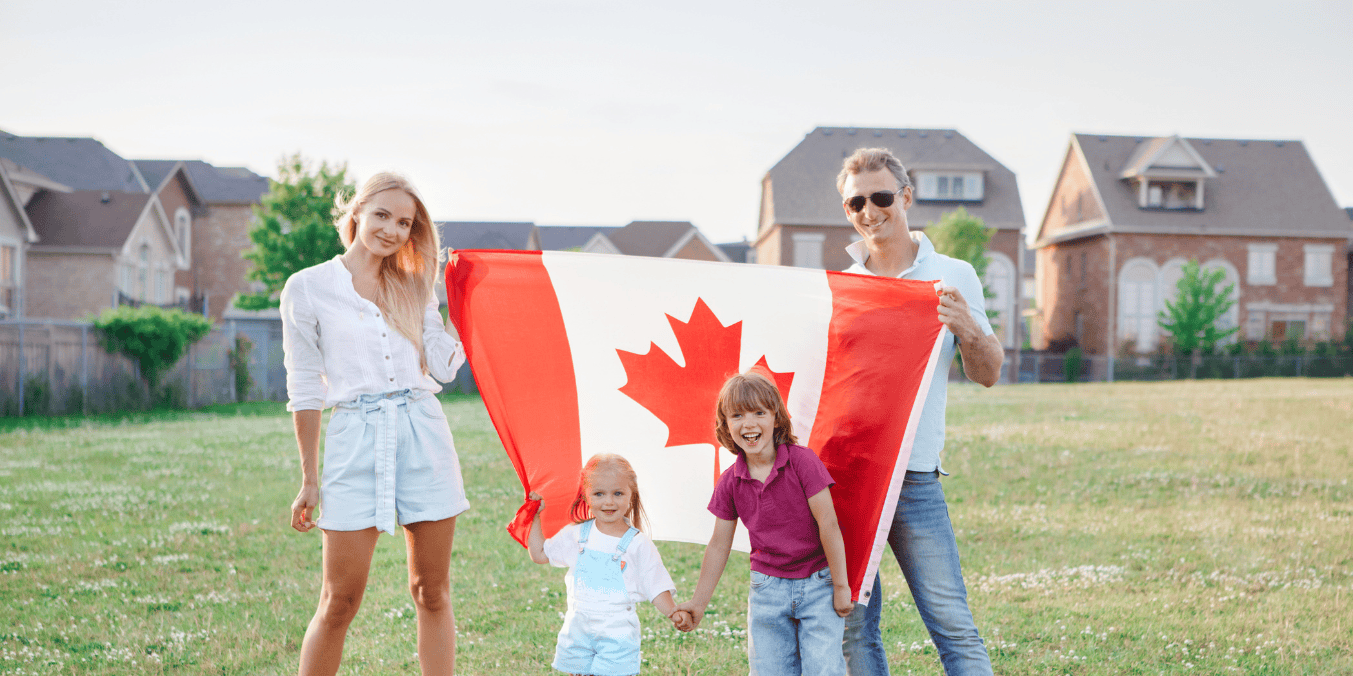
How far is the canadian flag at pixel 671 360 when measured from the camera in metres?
3.86

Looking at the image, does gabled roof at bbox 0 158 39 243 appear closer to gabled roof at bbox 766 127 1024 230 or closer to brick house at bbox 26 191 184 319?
brick house at bbox 26 191 184 319

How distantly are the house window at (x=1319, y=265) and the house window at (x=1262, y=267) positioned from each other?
1.59 meters

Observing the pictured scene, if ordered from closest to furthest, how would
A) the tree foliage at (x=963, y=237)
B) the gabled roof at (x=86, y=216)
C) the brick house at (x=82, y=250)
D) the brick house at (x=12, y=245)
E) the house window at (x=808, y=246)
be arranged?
the brick house at (x=12, y=245) → the brick house at (x=82, y=250) → the gabled roof at (x=86, y=216) → the tree foliage at (x=963, y=237) → the house window at (x=808, y=246)

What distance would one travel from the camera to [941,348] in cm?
376

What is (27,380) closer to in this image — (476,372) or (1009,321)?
(476,372)

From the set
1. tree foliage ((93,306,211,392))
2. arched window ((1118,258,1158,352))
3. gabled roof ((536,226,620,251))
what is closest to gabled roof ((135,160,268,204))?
gabled roof ((536,226,620,251))

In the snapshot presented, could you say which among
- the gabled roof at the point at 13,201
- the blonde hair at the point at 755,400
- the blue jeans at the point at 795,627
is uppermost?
the gabled roof at the point at 13,201

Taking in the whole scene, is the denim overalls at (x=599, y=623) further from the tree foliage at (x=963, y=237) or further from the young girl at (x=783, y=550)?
the tree foliage at (x=963, y=237)

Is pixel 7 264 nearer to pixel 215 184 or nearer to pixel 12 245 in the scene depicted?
pixel 12 245

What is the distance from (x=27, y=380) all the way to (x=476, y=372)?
21.8 m

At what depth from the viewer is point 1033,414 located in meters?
21.4

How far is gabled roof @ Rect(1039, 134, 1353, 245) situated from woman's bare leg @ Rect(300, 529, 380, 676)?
4482 centimetres

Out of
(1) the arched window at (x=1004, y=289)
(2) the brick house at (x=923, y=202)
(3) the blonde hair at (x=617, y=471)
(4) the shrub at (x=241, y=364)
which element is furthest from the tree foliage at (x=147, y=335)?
(1) the arched window at (x=1004, y=289)

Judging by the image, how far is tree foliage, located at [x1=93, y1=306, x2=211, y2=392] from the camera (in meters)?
23.5
